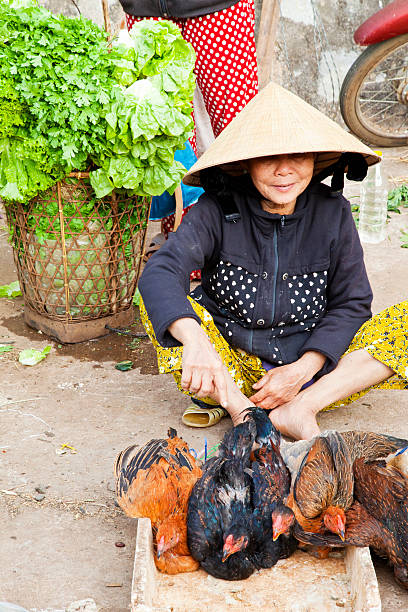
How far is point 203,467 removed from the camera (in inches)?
80.0

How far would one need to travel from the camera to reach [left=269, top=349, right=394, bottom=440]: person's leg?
8.29 feet

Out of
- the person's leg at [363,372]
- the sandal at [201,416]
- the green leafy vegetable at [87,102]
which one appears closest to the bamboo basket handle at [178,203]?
the green leafy vegetable at [87,102]

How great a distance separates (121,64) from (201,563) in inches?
78.0

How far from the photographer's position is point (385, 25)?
18.5ft

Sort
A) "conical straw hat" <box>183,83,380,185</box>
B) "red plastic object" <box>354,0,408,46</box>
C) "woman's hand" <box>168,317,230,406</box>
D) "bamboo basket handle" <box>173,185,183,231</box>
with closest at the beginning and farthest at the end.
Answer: "woman's hand" <box>168,317,230,406</box>
"conical straw hat" <box>183,83,380,185</box>
"bamboo basket handle" <box>173,185,183,231</box>
"red plastic object" <box>354,0,408,46</box>

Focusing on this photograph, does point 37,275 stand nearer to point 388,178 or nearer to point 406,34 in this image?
point 388,178

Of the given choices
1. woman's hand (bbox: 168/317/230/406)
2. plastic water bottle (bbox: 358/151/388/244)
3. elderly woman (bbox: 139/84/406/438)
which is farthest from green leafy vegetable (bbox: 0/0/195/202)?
plastic water bottle (bbox: 358/151/388/244)

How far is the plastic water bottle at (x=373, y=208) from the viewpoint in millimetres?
4668

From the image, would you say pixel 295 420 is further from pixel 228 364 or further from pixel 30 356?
pixel 30 356

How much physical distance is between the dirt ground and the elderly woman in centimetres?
30

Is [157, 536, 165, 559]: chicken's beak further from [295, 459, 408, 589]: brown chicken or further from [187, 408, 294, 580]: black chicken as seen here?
[295, 459, 408, 589]: brown chicken

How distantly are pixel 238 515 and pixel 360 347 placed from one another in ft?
3.25

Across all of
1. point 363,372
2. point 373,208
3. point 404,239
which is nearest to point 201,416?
point 363,372

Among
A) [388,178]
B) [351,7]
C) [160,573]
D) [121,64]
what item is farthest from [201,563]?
[351,7]
